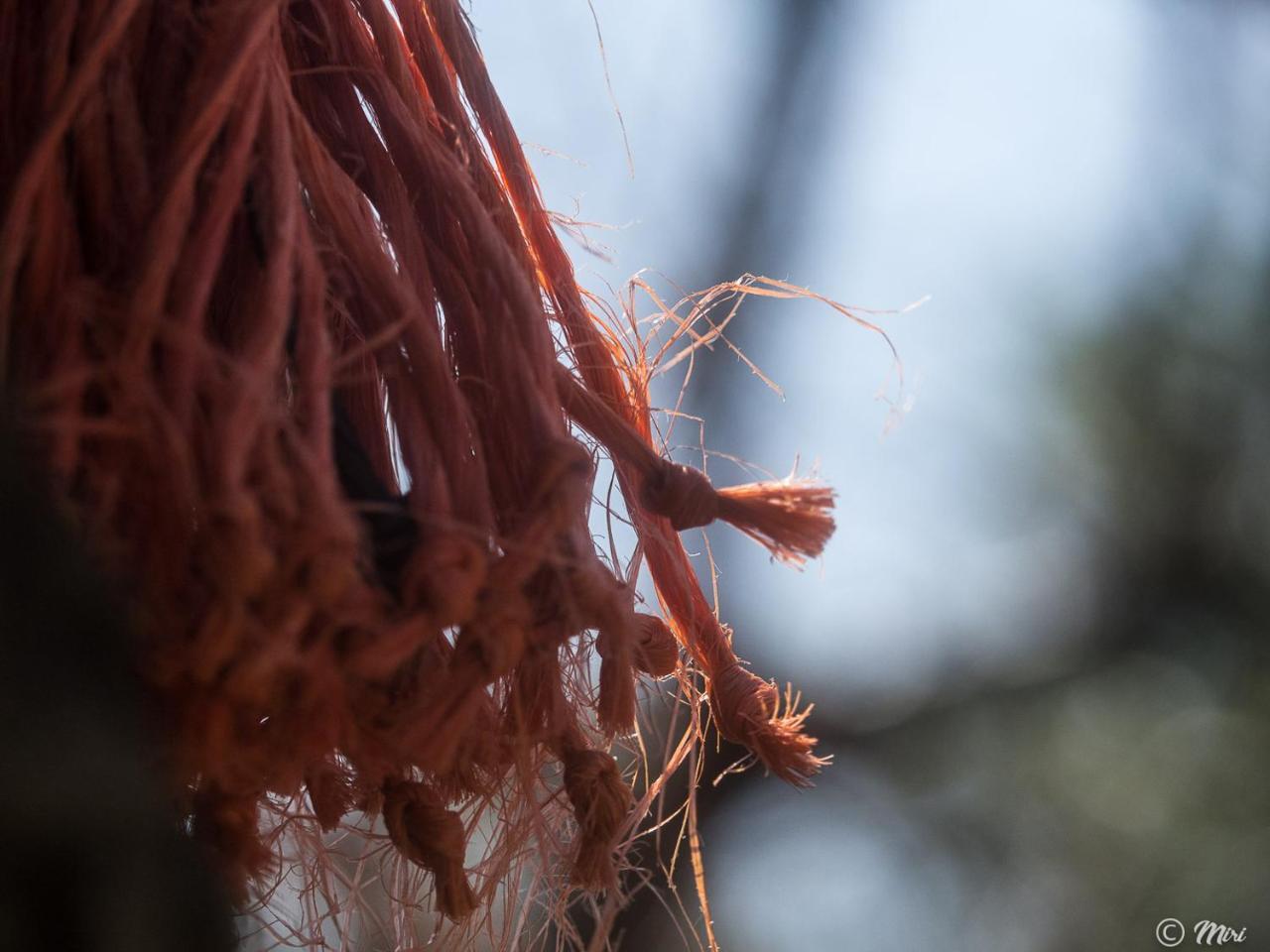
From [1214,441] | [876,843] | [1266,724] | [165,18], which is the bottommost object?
[876,843]

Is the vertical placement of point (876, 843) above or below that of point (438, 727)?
below

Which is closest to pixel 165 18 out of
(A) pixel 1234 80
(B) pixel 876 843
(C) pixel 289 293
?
(C) pixel 289 293

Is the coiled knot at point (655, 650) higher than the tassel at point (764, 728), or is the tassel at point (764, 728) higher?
the coiled knot at point (655, 650)

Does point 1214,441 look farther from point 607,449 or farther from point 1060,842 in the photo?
point 607,449

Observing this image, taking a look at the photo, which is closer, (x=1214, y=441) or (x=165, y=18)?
(x=165, y=18)

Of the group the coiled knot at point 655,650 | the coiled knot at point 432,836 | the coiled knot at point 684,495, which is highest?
the coiled knot at point 684,495
